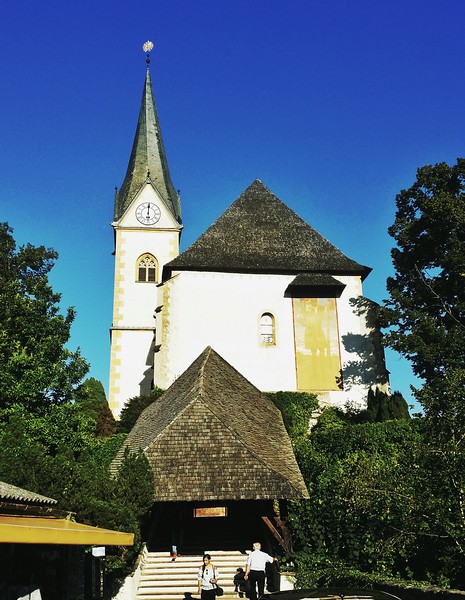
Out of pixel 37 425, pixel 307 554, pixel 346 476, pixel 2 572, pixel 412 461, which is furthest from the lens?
pixel 37 425

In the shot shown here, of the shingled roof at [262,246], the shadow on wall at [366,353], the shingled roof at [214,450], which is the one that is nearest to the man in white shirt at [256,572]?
the shingled roof at [214,450]

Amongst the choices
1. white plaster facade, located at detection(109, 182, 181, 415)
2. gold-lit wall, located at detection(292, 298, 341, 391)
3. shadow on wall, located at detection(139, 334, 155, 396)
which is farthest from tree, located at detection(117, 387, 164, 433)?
shadow on wall, located at detection(139, 334, 155, 396)

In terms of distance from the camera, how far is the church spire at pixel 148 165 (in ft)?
151

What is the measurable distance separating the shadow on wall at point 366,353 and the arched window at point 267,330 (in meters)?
3.39

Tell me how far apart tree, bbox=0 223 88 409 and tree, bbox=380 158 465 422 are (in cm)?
1301

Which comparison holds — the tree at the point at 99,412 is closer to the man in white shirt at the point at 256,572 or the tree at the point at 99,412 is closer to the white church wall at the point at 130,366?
the white church wall at the point at 130,366

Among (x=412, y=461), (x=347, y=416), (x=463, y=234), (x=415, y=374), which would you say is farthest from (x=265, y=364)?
(x=412, y=461)

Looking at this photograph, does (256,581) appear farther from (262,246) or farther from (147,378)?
(147,378)

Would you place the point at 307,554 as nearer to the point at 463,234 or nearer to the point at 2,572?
the point at 2,572

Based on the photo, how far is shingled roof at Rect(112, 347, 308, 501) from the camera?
15125 mm

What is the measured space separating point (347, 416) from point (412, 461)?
59.0 ft

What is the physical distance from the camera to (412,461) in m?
12.1

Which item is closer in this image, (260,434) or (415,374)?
(260,434)

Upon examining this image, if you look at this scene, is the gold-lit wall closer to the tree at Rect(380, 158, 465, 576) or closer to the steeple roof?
the tree at Rect(380, 158, 465, 576)
